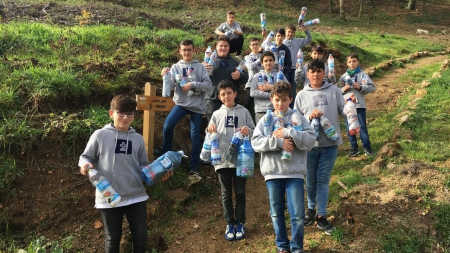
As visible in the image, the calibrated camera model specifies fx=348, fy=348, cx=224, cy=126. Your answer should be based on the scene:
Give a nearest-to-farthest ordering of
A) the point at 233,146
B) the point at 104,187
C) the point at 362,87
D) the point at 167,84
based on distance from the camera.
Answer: the point at 104,187 → the point at 233,146 → the point at 167,84 → the point at 362,87

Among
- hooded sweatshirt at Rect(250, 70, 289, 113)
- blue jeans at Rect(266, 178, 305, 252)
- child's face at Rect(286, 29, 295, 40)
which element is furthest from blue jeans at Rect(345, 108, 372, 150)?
blue jeans at Rect(266, 178, 305, 252)

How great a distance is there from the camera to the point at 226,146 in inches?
178

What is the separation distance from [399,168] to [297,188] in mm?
2696

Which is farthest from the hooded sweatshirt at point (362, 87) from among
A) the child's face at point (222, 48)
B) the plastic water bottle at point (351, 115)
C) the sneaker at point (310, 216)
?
the sneaker at point (310, 216)

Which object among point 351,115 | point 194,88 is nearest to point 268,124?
point 351,115

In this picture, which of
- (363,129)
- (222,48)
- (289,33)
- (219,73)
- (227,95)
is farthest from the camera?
(289,33)

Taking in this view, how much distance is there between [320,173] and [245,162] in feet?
3.40

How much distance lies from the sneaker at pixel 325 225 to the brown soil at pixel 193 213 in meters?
0.10

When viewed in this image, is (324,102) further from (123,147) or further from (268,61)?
(123,147)

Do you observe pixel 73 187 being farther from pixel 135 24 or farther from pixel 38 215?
pixel 135 24

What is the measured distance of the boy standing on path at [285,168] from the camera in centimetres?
372

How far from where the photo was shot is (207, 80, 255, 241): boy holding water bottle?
454 cm

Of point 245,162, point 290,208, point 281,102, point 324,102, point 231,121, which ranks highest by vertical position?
point 281,102

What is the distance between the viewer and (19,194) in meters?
4.78
